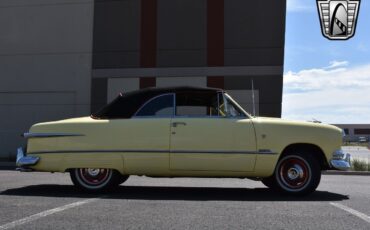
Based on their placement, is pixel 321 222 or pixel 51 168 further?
pixel 51 168

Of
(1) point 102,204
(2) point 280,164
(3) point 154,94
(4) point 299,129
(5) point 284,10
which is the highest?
(5) point 284,10

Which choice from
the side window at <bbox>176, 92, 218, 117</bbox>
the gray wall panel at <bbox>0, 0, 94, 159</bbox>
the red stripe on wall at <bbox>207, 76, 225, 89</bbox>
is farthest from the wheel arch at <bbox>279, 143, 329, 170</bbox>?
the gray wall panel at <bbox>0, 0, 94, 159</bbox>

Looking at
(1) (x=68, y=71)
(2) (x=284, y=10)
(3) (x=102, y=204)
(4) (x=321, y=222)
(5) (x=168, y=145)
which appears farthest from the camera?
(1) (x=68, y=71)

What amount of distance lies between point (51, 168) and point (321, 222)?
421 centimetres

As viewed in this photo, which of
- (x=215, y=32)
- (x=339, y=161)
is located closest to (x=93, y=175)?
(x=339, y=161)

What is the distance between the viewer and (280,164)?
24.4ft

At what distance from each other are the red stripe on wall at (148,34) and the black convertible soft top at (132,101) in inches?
514

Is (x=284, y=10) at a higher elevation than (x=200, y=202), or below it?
higher

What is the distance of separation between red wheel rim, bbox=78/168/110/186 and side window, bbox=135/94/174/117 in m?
1.06

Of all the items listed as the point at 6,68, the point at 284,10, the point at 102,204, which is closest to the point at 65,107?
the point at 6,68

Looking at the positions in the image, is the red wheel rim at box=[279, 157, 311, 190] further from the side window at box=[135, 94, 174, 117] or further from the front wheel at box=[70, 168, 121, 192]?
the front wheel at box=[70, 168, 121, 192]

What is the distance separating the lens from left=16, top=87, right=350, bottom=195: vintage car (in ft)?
23.8

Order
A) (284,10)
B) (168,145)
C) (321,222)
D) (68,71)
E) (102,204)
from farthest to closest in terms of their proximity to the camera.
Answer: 1. (68,71)
2. (284,10)
3. (168,145)
4. (102,204)
5. (321,222)

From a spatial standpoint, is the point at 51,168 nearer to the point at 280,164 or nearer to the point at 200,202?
the point at 200,202
